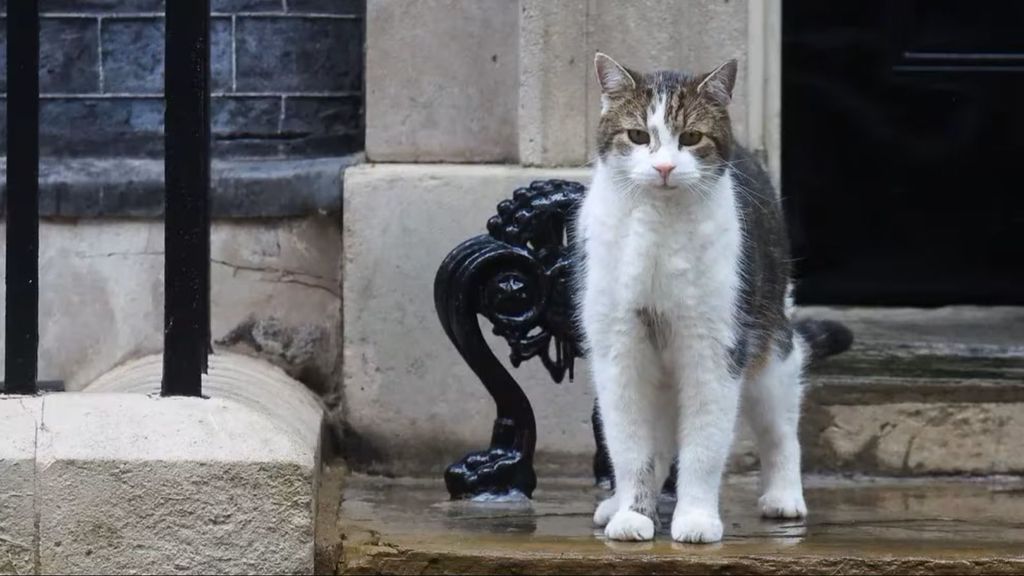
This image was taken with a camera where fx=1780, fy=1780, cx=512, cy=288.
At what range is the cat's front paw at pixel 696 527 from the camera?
3.70m

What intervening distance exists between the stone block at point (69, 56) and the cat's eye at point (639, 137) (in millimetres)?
2119

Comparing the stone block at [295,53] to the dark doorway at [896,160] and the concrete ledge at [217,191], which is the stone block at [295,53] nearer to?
the concrete ledge at [217,191]

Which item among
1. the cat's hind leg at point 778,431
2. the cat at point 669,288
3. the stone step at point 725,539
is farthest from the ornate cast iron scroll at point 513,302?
the cat's hind leg at point 778,431

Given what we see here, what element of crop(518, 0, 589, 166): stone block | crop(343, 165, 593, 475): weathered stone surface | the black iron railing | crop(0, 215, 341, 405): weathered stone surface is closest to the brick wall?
crop(0, 215, 341, 405): weathered stone surface

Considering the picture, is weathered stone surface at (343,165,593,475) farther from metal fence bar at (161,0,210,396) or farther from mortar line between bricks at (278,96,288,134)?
metal fence bar at (161,0,210,396)

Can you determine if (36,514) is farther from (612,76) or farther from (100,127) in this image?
(100,127)

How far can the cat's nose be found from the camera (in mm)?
3605

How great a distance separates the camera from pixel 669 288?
3.70 m

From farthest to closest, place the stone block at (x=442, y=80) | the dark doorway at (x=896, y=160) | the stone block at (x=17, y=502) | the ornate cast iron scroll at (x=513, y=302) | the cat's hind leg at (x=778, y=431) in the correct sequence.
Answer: the dark doorway at (x=896, y=160) → the stone block at (x=442, y=80) → the ornate cast iron scroll at (x=513, y=302) → the cat's hind leg at (x=778, y=431) → the stone block at (x=17, y=502)

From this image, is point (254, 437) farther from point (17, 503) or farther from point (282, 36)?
point (282, 36)

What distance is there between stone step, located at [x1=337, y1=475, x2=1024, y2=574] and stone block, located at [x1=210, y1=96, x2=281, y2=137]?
117cm

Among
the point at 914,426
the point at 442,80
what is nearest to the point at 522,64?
the point at 442,80

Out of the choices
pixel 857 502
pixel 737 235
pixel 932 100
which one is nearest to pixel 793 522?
pixel 857 502

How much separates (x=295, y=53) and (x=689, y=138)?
1.86 meters
